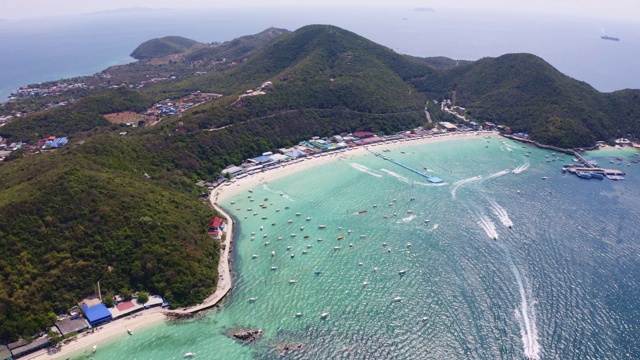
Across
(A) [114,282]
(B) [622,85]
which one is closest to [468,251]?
(A) [114,282]

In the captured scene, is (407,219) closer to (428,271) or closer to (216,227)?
(428,271)

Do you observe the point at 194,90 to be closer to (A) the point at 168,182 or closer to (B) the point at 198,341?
(A) the point at 168,182

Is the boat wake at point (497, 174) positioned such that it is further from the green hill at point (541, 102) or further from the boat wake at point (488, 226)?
the green hill at point (541, 102)

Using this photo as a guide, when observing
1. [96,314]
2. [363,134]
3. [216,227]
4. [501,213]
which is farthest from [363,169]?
[96,314]

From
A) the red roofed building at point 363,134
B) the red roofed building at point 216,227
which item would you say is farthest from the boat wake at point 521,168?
the red roofed building at point 216,227

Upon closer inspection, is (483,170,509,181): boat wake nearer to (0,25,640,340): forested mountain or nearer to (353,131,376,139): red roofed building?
(0,25,640,340): forested mountain
